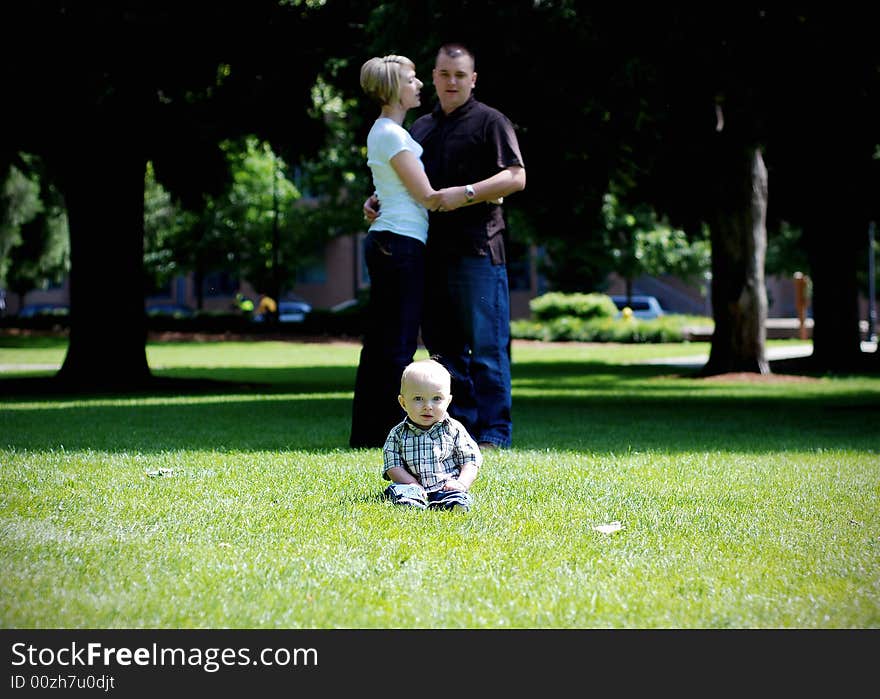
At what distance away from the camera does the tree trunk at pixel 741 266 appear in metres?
21.0

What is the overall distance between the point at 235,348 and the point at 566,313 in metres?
13.1

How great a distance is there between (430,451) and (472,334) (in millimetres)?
2141

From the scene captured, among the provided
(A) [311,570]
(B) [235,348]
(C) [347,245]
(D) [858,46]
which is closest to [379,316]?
(A) [311,570]

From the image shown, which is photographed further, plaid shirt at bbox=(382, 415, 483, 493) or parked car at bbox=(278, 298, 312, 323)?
parked car at bbox=(278, 298, 312, 323)

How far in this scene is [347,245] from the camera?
7144cm

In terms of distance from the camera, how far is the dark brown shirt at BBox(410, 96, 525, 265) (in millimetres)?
7945

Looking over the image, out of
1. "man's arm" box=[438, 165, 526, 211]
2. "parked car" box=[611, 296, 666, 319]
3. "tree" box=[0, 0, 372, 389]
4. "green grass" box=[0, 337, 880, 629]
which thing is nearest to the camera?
"green grass" box=[0, 337, 880, 629]

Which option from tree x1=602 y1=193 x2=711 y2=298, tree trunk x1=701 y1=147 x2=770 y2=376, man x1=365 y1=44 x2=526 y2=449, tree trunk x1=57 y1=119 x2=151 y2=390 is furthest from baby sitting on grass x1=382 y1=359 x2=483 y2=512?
tree x1=602 y1=193 x2=711 y2=298

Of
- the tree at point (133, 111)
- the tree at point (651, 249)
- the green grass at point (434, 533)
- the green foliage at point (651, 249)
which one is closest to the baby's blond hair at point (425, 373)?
the green grass at point (434, 533)

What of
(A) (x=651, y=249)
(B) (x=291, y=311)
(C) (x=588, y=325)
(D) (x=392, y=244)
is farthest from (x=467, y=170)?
(B) (x=291, y=311)

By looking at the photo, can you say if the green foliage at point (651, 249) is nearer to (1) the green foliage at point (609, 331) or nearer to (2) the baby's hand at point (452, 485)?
(1) the green foliage at point (609, 331)

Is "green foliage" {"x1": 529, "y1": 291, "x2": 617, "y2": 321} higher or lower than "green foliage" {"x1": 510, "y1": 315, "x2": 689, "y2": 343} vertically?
higher

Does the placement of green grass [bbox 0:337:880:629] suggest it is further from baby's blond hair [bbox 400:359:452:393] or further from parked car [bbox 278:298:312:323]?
parked car [bbox 278:298:312:323]
